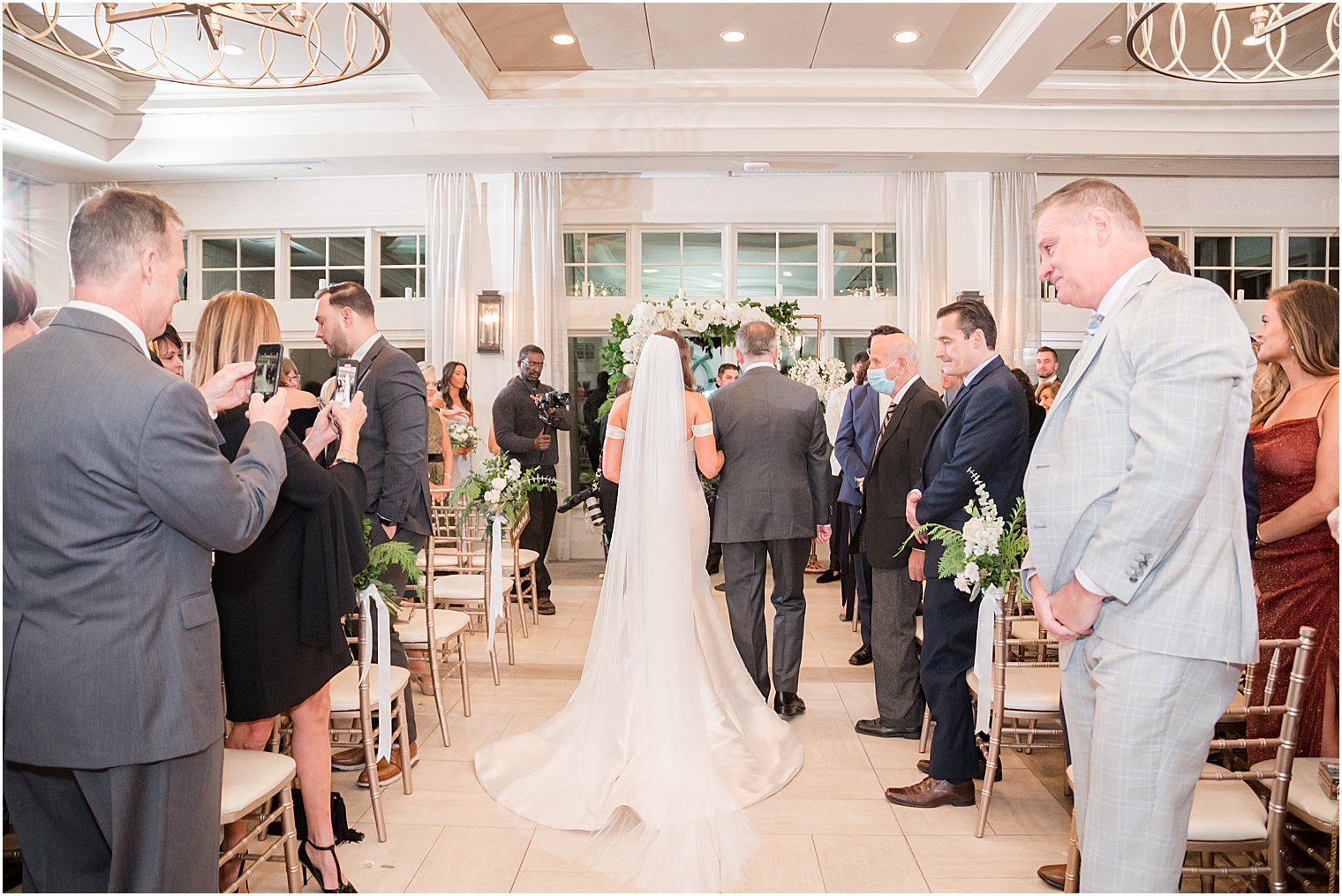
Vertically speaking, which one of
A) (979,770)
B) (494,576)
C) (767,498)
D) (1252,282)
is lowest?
(979,770)

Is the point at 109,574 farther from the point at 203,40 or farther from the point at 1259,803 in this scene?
the point at 203,40

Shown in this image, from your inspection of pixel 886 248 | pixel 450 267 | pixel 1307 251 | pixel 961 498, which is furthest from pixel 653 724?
pixel 1307 251

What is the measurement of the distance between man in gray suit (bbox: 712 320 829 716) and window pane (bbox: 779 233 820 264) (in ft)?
17.2

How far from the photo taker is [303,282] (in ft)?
32.2

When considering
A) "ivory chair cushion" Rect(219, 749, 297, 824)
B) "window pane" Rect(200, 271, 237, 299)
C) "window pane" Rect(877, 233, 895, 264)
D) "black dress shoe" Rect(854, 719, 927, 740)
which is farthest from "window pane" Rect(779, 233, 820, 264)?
"ivory chair cushion" Rect(219, 749, 297, 824)

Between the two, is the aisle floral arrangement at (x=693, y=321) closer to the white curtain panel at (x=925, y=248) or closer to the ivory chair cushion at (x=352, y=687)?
the white curtain panel at (x=925, y=248)

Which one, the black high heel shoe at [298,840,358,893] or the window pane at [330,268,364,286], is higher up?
the window pane at [330,268,364,286]

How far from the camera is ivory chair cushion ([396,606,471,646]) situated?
4184mm

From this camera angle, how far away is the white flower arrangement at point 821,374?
8.05 meters

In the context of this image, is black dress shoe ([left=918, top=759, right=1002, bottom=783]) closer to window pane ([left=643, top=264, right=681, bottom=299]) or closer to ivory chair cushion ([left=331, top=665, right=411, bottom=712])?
ivory chair cushion ([left=331, top=665, right=411, bottom=712])

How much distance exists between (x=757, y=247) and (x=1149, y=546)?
8119 millimetres

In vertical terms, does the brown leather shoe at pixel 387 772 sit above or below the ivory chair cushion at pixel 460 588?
below

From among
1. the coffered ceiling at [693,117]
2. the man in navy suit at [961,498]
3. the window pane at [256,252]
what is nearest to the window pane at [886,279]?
the coffered ceiling at [693,117]

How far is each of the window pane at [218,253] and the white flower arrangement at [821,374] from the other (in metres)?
6.09
